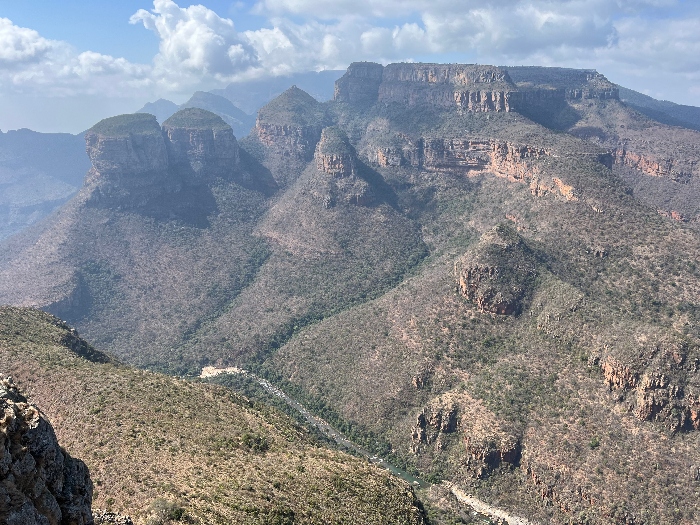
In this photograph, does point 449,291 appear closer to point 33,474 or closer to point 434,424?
point 434,424

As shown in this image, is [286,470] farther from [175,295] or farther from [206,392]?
[175,295]

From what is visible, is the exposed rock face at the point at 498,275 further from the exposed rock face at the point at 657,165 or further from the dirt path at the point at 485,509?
the exposed rock face at the point at 657,165

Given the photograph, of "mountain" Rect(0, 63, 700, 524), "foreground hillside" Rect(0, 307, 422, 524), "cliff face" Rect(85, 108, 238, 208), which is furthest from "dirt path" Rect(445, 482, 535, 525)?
"cliff face" Rect(85, 108, 238, 208)

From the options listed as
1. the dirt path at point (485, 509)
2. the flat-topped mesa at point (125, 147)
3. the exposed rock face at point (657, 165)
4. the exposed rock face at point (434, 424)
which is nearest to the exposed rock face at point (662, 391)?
the dirt path at point (485, 509)

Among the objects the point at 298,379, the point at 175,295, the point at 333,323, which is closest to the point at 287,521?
the point at 298,379

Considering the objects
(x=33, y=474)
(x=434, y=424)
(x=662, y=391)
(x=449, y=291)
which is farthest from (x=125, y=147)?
(x=33, y=474)

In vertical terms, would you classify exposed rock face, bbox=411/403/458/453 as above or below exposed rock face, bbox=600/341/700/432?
below

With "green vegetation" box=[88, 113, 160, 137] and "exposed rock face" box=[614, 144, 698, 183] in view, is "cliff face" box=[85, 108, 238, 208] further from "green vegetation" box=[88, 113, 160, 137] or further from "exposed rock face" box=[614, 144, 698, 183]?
"exposed rock face" box=[614, 144, 698, 183]

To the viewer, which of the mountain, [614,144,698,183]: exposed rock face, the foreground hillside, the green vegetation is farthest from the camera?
the green vegetation
